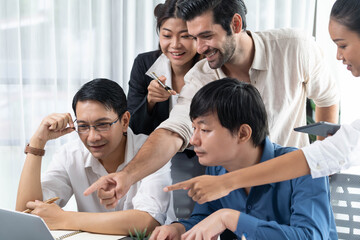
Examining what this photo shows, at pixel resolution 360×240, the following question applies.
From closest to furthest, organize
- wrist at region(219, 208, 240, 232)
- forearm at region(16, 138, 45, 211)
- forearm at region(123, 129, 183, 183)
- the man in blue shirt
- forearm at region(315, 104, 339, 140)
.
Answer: wrist at region(219, 208, 240, 232) → the man in blue shirt → forearm at region(123, 129, 183, 183) → forearm at region(16, 138, 45, 211) → forearm at region(315, 104, 339, 140)

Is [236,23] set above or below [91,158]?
above

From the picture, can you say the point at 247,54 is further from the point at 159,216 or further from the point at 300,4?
the point at 300,4

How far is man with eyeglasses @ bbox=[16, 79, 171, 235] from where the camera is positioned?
160 cm

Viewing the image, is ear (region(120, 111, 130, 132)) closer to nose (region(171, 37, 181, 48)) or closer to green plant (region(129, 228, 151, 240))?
nose (region(171, 37, 181, 48))

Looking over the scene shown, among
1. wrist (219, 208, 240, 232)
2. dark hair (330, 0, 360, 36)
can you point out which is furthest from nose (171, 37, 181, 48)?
wrist (219, 208, 240, 232)

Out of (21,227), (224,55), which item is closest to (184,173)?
(224,55)

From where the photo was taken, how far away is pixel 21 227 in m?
1.03

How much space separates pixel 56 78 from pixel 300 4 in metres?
1.93

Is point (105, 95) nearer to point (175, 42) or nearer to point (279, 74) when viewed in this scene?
point (175, 42)

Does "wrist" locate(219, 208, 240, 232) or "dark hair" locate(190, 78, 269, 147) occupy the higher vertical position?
"dark hair" locate(190, 78, 269, 147)

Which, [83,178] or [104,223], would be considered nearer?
[104,223]

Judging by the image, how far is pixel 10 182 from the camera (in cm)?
346

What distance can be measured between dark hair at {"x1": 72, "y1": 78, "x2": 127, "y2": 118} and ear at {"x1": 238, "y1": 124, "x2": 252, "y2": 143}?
23.5 inches

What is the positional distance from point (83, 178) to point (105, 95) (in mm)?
337
